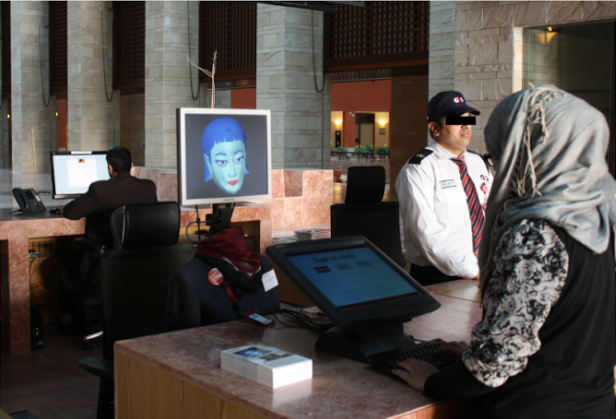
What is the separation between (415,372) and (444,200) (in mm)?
1332

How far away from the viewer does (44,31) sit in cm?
1941

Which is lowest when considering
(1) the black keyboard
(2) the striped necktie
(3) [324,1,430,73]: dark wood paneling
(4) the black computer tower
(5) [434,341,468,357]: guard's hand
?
(4) the black computer tower

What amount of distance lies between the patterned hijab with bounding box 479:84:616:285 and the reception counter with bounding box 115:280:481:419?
455 millimetres

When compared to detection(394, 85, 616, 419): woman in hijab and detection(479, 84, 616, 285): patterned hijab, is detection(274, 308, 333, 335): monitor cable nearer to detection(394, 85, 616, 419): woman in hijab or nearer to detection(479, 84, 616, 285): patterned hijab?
detection(394, 85, 616, 419): woman in hijab

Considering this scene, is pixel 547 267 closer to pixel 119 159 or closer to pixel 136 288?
pixel 136 288

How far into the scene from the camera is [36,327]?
15.1ft

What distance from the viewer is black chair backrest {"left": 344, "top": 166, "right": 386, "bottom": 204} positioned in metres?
3.92

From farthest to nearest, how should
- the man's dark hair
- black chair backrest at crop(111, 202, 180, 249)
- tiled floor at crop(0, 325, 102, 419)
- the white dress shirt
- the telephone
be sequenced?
the telephone
the man's dark hair
tiled floor at crop(0, 325, 102, 419)
black chair backrest at crop(111, 202, 180, 249)
the white dress shirt

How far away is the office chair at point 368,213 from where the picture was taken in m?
3.86

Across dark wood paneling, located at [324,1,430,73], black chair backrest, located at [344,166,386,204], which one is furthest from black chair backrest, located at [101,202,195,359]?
dark wood paneling, located at [324,1,430,73]

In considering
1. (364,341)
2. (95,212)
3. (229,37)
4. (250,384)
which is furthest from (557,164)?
(229,37)

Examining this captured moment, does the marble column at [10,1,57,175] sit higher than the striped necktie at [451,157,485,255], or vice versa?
the marble column at [10,1,57,175]

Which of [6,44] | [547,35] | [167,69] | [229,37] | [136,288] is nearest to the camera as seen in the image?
[136,288]

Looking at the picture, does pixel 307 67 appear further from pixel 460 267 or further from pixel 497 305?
pixel 497 305
